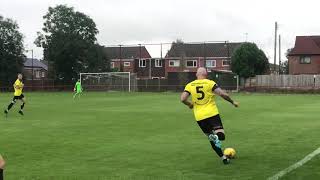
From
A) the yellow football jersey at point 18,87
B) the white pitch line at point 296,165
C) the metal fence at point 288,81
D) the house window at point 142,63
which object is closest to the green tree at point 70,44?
the house window at point 142,63

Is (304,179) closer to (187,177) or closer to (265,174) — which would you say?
(265,174)

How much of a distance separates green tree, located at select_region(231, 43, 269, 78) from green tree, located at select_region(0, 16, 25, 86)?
3035 cm

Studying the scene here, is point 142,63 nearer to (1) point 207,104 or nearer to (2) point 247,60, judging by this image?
(2) point 247,60

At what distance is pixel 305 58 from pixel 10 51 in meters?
41.0

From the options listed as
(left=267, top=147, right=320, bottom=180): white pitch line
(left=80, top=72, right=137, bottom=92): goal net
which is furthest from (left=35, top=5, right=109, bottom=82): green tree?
(left=267, top=147, right=320, bottom=180): white pitch line

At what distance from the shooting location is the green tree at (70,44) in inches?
3063

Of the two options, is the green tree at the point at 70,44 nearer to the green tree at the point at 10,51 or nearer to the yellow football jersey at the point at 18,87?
the green tree at the point at 10,51

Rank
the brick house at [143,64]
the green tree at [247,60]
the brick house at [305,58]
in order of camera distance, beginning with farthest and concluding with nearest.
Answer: the brick house at [143,64] < the brick house at [305,58] < the green tree at [247,60]

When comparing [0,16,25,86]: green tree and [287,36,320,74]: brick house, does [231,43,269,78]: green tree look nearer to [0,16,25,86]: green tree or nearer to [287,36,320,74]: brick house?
[287,36,320,74]: brick house

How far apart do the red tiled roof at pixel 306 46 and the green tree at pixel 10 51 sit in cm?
3809

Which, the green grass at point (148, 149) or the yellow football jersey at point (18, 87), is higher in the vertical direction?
the yellow football jersey at point (18, 87)

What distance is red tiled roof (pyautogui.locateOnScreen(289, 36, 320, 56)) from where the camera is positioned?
74.8 metres

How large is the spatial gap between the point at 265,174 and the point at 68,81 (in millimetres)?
69673

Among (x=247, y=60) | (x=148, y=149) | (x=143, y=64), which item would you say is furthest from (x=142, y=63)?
(x=148, y=149)
